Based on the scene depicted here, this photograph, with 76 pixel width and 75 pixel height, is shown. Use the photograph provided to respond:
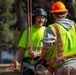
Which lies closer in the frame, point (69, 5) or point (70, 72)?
point (70, 72)

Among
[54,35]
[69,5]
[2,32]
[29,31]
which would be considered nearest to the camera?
[54,35]

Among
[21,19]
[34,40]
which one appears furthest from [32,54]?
[21,19]

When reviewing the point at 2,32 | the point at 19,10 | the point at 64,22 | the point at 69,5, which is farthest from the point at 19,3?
the point at 2,32

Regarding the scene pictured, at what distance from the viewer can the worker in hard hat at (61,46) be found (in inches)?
260

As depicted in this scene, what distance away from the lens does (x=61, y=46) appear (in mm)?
6625

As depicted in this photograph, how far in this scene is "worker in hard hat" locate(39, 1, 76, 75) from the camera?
6594 mm

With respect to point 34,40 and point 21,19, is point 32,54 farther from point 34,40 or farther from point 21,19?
point 21,19

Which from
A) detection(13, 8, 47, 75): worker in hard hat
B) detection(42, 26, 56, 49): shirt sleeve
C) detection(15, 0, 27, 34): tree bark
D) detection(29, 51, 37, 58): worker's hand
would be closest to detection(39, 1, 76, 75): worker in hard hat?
detection(42, 26, 56, 49): shirt sleeve

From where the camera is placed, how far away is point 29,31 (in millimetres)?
8070

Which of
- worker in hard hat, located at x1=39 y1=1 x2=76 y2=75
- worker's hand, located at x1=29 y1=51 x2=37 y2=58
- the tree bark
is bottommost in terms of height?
the tree bark

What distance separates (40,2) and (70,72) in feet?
68.9

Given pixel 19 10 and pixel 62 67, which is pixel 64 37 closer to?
pixel 62 67

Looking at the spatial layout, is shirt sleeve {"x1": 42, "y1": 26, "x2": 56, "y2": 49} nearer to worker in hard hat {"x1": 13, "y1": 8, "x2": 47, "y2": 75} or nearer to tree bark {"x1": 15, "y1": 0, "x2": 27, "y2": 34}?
worker in hard hat {"x1": 13, "y1": 8, "x2": 47, "y2": 75}

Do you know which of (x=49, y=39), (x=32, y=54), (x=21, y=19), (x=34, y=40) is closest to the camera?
(x=49, y=39)
